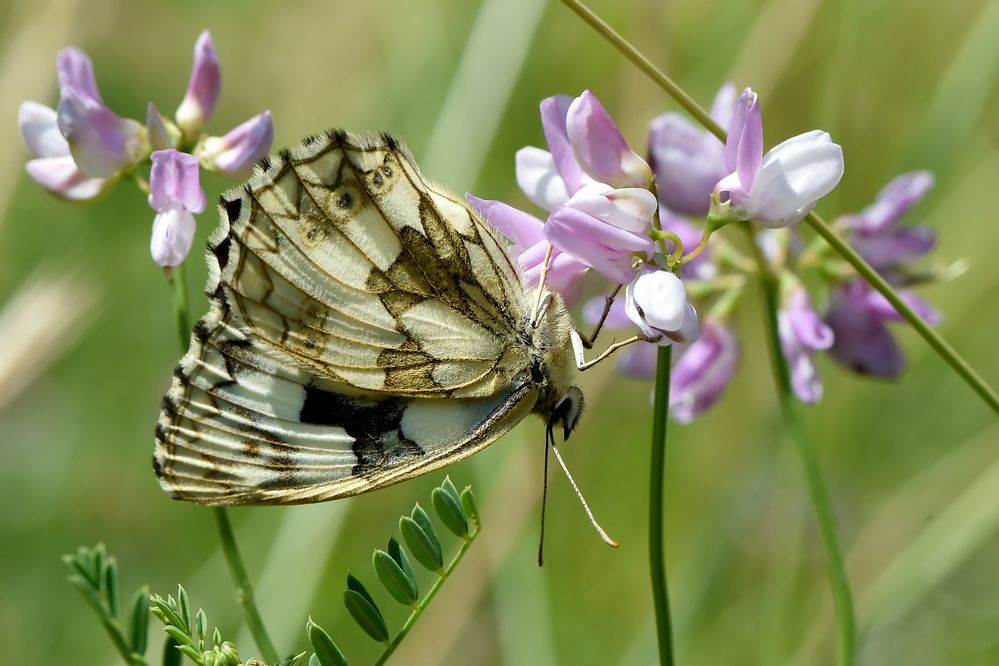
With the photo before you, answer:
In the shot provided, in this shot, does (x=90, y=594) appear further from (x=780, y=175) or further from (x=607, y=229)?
(x=780, y=175)

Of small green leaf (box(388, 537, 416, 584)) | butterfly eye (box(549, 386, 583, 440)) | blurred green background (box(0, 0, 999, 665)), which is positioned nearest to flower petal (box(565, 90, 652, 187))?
butterfly eye (box(549, 386, 583, 440))

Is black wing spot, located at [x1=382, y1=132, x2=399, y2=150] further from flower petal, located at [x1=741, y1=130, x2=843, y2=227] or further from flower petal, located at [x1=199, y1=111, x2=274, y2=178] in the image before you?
flower petal, located at [x1=741, y1=130, x2=843, y2=227]

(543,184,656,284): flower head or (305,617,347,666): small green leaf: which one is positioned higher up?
(543,184,656,284): flower head

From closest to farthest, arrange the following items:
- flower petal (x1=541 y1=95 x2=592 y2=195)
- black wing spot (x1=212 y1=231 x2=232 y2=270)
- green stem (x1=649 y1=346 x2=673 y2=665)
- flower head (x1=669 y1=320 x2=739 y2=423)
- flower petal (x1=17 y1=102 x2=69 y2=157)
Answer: green stem (x1=649 y1=346 x2=673 y2=665)
flower petal (x1=541 y1=95 x2=592 y2=195)
black wing spot (x1=212 y1=231 x2=232 y2=270)
flower petal (x1=17 y1=102 x2=69 y2=157)
flower head (x1=669 y1=320 x2=739 y2=423)

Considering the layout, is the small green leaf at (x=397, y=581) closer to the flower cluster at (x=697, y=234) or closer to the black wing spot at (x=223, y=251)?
the flower cluster at (x=697, y=234)

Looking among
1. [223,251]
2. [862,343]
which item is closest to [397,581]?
[223,251]

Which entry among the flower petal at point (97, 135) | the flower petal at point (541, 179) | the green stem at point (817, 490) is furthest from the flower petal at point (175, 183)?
the green stem at point (817, 490)

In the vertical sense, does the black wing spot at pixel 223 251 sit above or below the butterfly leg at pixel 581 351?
below

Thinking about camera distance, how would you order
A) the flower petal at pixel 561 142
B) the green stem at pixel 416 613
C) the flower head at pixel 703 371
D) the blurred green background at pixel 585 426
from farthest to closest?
1. the blurred green background at pixel 585 426
2. the flower head at pixel 703 371
3. the flower petal at pixel 561 142
4. the green stem at pixel 416 613
